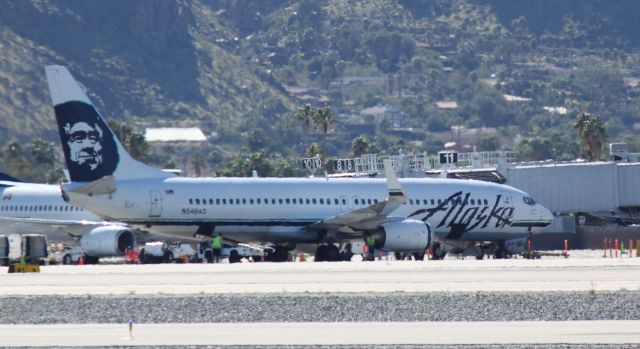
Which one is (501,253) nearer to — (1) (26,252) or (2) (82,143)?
(2) (82,143)

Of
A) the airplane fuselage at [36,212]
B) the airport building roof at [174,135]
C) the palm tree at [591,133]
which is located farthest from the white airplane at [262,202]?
the airport building roof at [174,135]

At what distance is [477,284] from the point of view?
32500mm

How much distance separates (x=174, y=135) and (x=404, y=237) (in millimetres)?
135963

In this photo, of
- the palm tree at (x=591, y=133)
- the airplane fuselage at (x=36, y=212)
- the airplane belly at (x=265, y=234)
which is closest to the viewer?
the airplane belly at (x=265, y=234)

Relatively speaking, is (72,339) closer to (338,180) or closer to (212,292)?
(212,292)

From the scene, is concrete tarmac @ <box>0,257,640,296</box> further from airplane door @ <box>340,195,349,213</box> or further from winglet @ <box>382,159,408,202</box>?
airplane door @ <box>340,195,349,213</box>

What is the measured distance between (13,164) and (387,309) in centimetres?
8919

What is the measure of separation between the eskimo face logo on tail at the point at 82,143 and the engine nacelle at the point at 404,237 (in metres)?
9.42

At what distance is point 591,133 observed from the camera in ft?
335

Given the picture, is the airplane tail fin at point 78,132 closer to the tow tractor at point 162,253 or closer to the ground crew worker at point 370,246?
the tow tractor at point 162,253

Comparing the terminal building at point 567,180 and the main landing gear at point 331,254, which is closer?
the main landing gear at point 331,254

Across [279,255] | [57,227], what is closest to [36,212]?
[57,227]

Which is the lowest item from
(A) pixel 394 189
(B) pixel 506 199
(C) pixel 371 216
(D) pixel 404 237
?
(D) pixel 404 237

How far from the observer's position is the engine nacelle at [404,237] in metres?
48.0
